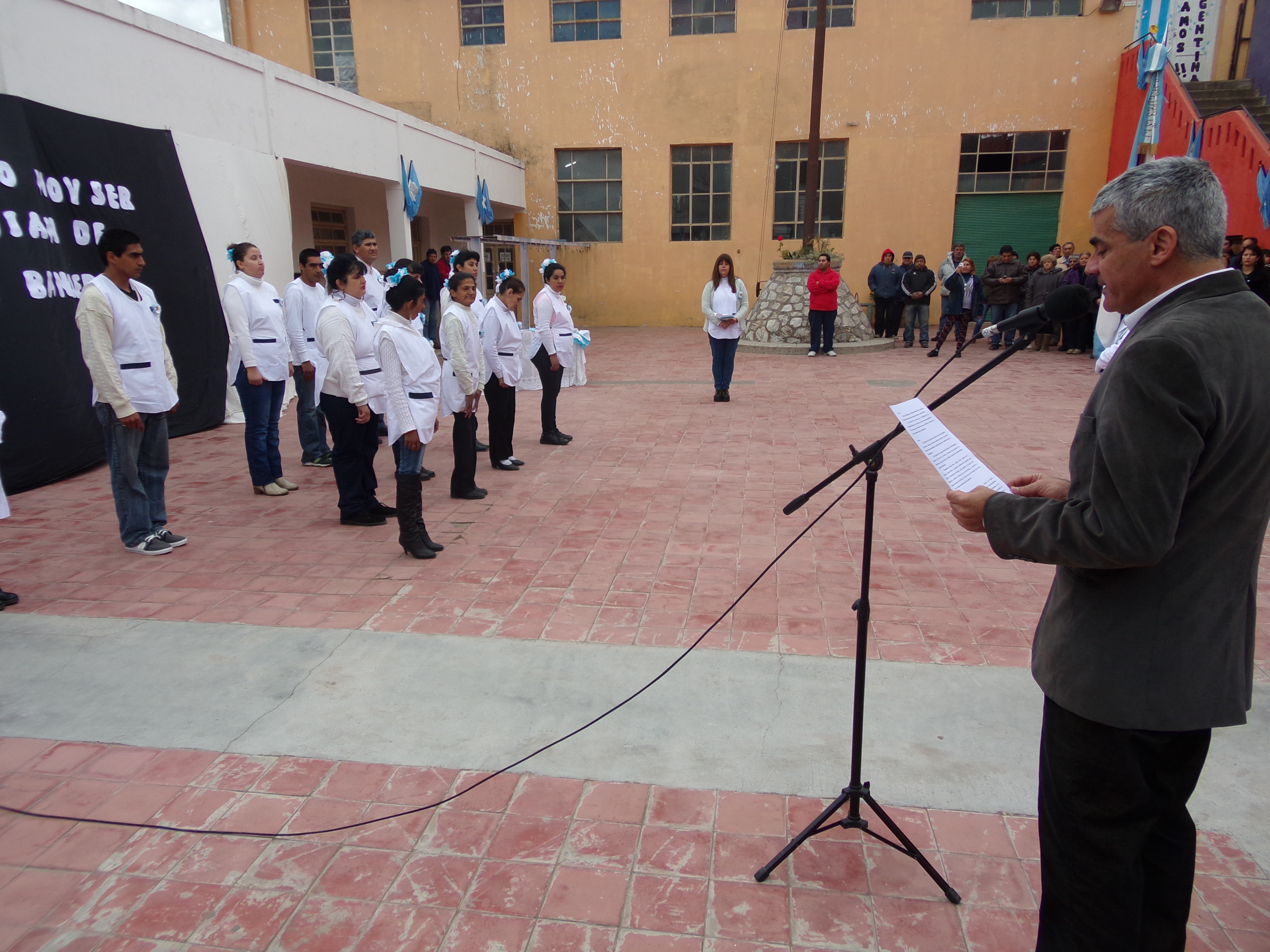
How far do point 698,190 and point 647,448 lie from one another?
46.8 feet

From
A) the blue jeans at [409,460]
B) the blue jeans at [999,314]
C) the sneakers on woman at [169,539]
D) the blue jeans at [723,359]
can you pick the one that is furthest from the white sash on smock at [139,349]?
the blue jeans at [999,314]

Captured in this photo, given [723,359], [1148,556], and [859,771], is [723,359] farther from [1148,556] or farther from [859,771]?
[1148,556]

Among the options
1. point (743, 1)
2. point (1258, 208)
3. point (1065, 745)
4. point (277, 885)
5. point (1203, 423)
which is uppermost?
point (743, 1)

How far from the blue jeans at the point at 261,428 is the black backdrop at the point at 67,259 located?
173 centimetres

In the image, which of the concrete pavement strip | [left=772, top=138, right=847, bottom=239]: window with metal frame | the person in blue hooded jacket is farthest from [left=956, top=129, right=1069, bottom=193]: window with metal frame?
the concrete pavement strip

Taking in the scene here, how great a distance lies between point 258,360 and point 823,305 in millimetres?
10146

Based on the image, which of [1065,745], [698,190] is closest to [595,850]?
[1065,745]

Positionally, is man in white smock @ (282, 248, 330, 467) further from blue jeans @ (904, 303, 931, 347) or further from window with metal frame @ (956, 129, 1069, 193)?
window with metal frame @ (956, 129, 1069, 193)

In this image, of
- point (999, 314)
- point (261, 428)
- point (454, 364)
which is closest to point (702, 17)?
point (999, 314)

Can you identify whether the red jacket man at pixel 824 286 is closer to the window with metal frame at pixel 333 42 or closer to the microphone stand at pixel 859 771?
the microphone stand at pixel 859 771

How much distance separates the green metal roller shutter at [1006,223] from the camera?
19219mm

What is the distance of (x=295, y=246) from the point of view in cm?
1460

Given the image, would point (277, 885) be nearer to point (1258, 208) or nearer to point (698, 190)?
point (1258, 208)

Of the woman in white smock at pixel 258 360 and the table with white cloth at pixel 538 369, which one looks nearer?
the woman in white smock at pixel 258 360
